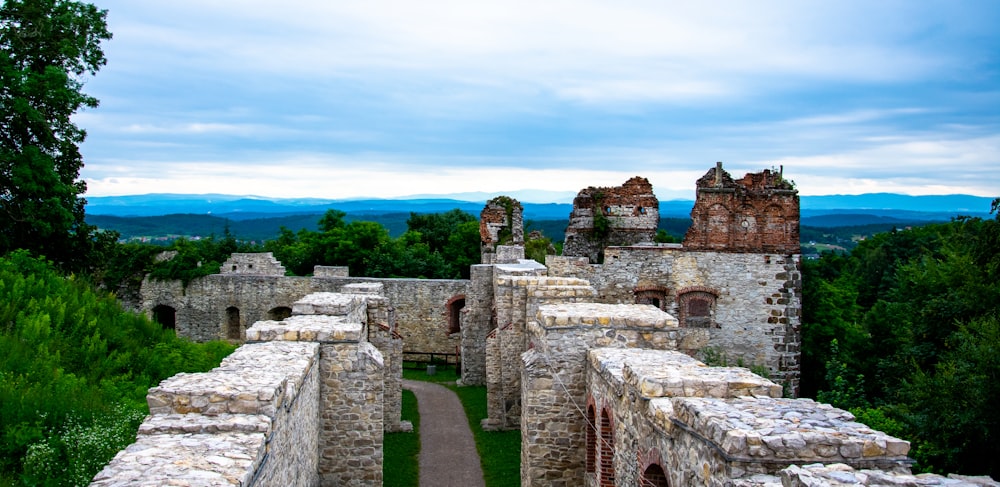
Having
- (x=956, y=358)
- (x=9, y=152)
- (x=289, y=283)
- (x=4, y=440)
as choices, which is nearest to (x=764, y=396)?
(x=4, y=440)

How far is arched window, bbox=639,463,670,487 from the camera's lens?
7309 millimetres

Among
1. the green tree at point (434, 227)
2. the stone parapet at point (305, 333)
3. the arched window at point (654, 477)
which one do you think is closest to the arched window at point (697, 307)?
the stone parapet at point (305, 333)

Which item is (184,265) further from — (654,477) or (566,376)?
(654,477)

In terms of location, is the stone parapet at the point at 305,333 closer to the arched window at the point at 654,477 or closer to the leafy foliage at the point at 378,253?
the arched window at the point at 654,477

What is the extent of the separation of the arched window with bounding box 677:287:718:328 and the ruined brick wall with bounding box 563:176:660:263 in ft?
13.8

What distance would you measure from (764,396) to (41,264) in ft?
45.5

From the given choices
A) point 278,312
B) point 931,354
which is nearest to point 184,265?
point 278,312

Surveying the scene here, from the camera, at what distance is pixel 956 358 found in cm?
1453

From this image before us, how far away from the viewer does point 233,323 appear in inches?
1120

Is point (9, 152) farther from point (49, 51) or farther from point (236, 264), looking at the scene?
point (236, 264)

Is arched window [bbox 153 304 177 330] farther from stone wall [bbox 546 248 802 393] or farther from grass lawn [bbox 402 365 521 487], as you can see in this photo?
stone wall [bbox 546 248 802 393]

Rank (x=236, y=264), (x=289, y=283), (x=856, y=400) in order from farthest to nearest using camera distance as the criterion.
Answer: (x=236, y=264)
(x=289, y=283)
(x=856, y=400)

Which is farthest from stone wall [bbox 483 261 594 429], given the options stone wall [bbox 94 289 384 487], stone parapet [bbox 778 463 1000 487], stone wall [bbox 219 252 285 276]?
stone wall [bbox 219 252 285 276]

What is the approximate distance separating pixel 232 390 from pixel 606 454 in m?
4.59
